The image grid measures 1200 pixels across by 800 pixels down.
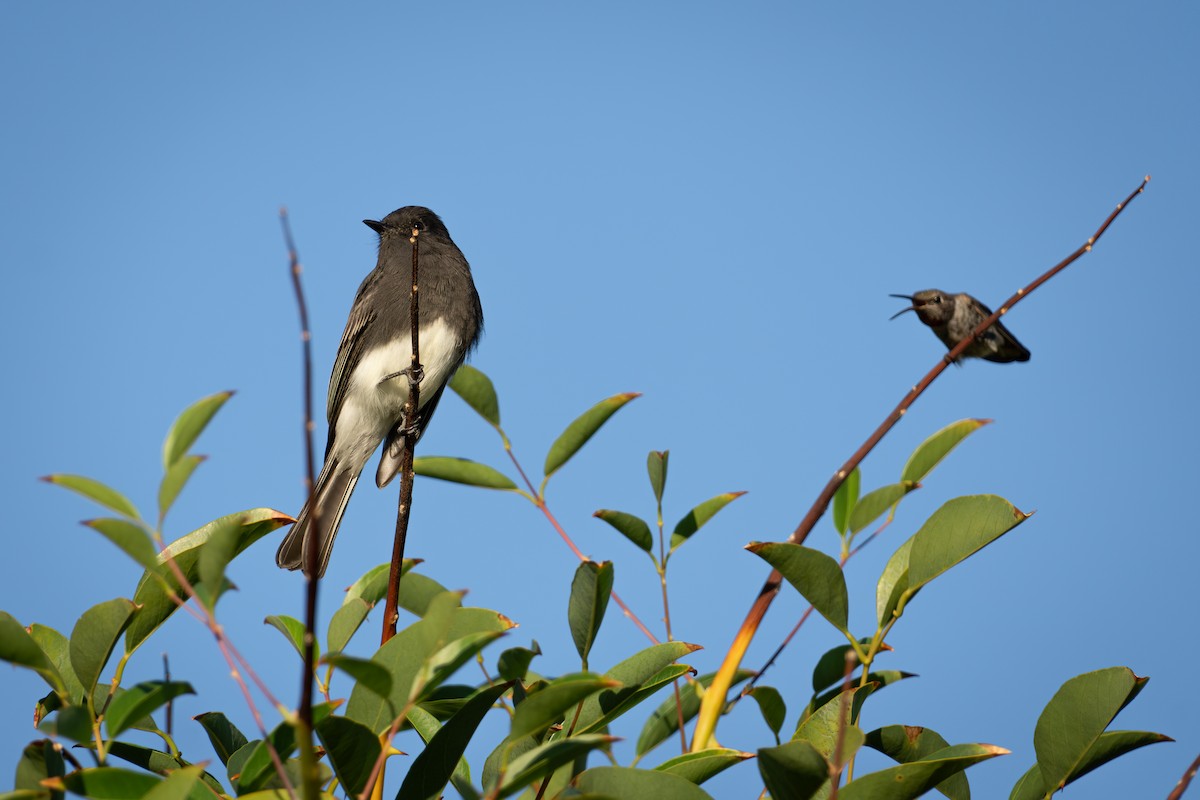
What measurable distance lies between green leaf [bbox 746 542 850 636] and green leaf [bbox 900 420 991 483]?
262 mm

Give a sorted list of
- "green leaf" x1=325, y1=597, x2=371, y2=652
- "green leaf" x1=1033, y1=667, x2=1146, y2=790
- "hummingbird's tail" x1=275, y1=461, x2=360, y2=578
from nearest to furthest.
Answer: "green leaf" x1=1033, y1=667, x2=1146, y2=790
"green leaf" x1=325, y1=597, x2=371, y2=652
"hummingbird's tail" x1=275, y1=461, x2=360, y2=578

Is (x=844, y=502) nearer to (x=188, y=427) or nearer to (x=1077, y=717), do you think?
(x=1077, y=717)

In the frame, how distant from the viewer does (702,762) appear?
58.0 inches

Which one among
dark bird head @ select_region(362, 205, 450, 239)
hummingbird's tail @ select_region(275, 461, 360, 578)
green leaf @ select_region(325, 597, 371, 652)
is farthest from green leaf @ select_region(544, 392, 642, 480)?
dark bird head @ select_region(362, 205, 450, 239)

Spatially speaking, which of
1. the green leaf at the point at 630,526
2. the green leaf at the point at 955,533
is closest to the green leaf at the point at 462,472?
the green leaf at the point at 630,526

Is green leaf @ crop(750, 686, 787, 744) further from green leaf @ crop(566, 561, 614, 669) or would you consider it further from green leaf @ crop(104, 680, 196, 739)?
green leaf @ crop(104, 680, 196, 739)

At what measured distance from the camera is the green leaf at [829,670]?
1879 millimetres

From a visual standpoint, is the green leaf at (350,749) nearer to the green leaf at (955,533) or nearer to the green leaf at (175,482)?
the green leaf at (175,482)

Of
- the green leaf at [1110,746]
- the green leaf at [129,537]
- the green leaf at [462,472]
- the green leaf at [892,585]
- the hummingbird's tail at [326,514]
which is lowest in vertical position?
the green leaf at [1110,746]

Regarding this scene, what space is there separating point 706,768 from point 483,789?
426 mm

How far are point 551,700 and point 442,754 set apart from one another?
0.90ft

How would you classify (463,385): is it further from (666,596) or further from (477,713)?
(477,713)

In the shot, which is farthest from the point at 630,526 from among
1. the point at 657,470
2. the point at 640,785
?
the point at 640,785

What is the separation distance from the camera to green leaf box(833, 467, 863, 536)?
1.82 metres
